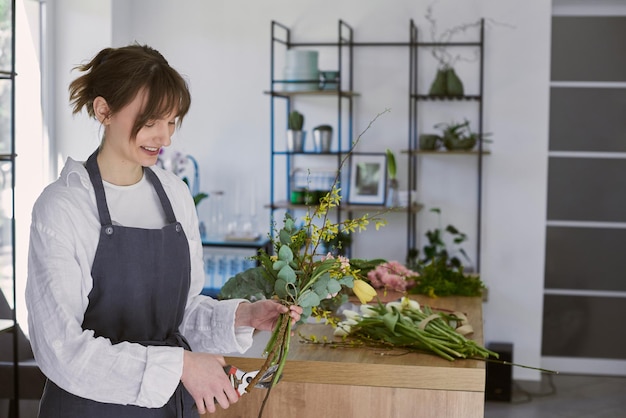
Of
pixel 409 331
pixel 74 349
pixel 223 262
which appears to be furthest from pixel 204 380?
pixel 223 262

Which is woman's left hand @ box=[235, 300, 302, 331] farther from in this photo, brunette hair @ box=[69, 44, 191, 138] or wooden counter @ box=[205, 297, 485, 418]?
wooden counter @ box=[205, 297, 485, 418]

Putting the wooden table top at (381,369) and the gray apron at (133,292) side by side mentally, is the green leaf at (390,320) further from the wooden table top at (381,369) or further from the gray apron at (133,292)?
the gray apron at (133,292)

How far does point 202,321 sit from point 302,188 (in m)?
4.15

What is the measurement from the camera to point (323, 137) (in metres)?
6.07

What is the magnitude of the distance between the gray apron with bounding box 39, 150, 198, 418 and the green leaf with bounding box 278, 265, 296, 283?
224 millimetres

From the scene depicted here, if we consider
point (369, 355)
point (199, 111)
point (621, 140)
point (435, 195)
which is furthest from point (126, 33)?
point (369, 355)

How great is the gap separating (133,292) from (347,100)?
4.54 metres

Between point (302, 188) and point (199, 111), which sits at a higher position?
point (199, 111)

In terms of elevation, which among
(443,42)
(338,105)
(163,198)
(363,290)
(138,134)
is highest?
(443,42)

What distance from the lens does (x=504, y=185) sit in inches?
245

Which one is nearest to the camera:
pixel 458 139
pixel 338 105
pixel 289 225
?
pixel 289 225

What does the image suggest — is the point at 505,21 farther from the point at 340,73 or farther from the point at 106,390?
the point at 106,390

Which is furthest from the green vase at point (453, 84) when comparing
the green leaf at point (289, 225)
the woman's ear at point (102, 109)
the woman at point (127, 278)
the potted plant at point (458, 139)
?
the woman's ear at point (102, 109)

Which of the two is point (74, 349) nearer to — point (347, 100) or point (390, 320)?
point (390, 320)
